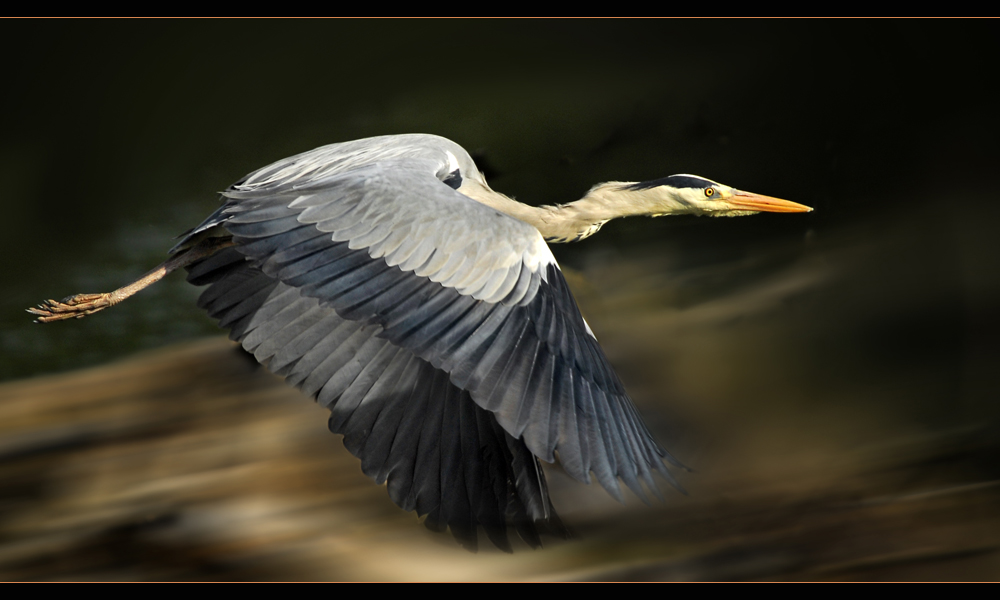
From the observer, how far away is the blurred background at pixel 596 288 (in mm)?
1642

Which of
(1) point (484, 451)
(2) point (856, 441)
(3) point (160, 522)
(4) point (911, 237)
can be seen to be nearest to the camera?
(1) point (484, 451)

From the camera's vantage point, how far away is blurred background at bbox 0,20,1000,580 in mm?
1642

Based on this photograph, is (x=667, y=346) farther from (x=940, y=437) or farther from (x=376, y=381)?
(x=376, y=381)

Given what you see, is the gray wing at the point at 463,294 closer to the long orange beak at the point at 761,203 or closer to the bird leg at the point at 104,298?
the bird leg at the point at 104,298

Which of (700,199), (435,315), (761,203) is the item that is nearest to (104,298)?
(435,315)

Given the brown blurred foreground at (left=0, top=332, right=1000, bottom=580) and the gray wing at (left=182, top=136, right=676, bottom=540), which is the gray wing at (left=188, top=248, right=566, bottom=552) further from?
the gray wing at (left=182, top=136, right=676, bottom=540)

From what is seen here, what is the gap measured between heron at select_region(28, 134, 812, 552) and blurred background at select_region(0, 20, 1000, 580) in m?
0.22

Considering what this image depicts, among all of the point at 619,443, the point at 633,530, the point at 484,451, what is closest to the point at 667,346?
the point at 633,530

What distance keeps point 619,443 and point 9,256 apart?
6.29 feet

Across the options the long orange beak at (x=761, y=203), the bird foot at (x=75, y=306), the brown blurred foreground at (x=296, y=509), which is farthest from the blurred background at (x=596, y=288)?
the bird foot at (x=75, y=306)

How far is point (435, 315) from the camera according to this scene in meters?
1.13

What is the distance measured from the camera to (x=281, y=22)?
1.80 meters

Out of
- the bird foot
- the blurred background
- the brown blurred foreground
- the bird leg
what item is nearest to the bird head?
the blurred background

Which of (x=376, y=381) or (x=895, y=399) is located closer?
(x=376, y=381)
